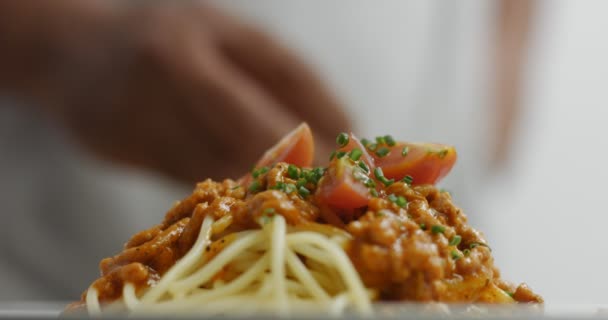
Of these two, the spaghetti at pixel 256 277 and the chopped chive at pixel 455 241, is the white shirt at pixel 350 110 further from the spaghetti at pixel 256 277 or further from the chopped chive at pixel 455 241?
the chopped chive at pixel 455 241

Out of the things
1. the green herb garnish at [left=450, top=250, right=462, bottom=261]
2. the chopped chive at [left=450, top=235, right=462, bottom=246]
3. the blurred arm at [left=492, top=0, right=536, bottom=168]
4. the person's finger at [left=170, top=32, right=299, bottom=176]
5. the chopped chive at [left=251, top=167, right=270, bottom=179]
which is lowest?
the green herb garnish at [left=450, top=250, right=462, bottom=261]

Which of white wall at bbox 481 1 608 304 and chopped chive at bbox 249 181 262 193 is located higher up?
white wall at bbox 481 1 608 304

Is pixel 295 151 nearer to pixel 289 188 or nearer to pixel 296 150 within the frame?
pixel 296 150

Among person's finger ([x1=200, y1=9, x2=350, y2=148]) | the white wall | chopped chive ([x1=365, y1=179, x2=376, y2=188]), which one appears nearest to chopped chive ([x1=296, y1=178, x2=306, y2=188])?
chopped chive ([x1=365, y1=179, x2=376, y2=188])

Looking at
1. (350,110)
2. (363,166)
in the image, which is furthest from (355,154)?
(350,110)

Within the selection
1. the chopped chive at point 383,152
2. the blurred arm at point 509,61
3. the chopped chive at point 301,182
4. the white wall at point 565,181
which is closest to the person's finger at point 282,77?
the blurred arm at point 509,61

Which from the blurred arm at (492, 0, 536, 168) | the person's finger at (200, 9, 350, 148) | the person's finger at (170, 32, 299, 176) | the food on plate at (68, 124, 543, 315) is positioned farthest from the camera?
the blurred arm at (492, 0, 536, 168)

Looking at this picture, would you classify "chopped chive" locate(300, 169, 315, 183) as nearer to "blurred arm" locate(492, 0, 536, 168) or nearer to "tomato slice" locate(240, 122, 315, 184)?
"tomato slice" locate(240, 122, 315, 184)

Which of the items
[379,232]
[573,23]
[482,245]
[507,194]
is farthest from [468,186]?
[379,232]

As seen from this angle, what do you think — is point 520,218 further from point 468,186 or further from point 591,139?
point 468,186
